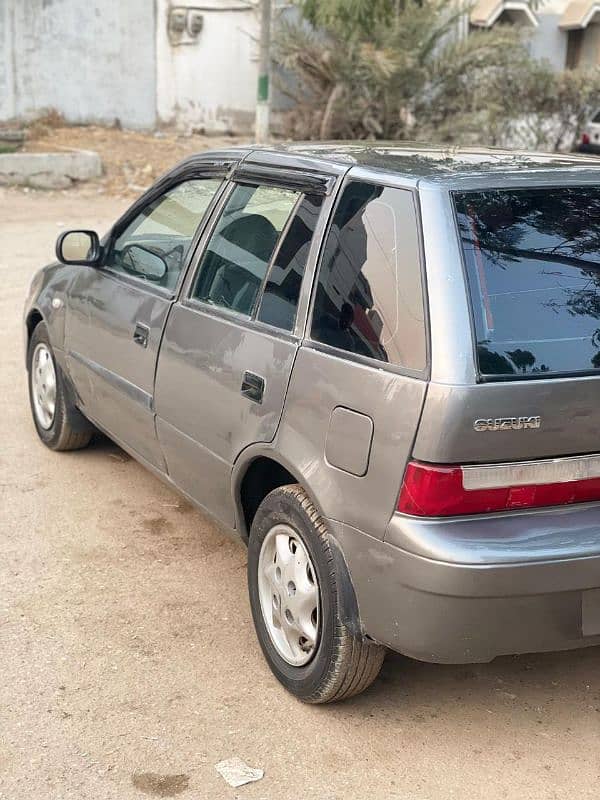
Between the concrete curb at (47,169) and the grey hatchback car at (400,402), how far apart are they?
39.3 ft

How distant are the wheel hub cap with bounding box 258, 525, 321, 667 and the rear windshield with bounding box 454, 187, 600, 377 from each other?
3.10ft

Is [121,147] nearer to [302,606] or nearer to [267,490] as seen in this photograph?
[267,490]

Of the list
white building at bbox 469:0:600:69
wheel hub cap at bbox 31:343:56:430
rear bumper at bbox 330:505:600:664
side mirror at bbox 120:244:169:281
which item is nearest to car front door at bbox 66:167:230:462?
side mirror at bbox 120:244:169:281

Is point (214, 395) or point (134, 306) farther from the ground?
point (134, 306)

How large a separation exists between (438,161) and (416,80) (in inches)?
607

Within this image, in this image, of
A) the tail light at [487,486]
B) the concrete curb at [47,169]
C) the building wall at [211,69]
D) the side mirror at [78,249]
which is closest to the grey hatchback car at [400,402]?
the tail light at [487,486]

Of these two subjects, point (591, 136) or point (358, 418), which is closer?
point (358, 418)

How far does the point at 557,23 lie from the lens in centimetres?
2359

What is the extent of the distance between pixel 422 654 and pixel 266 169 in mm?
1909

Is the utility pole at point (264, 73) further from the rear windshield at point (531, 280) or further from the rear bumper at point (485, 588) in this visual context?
the rear bumper at point (485, 588)

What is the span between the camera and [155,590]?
13.6ft

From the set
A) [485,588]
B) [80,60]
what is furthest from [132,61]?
[485,588]

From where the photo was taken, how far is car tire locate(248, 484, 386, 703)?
10.3 ft

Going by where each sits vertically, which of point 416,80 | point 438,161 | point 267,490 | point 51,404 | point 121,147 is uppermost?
point 416,80
